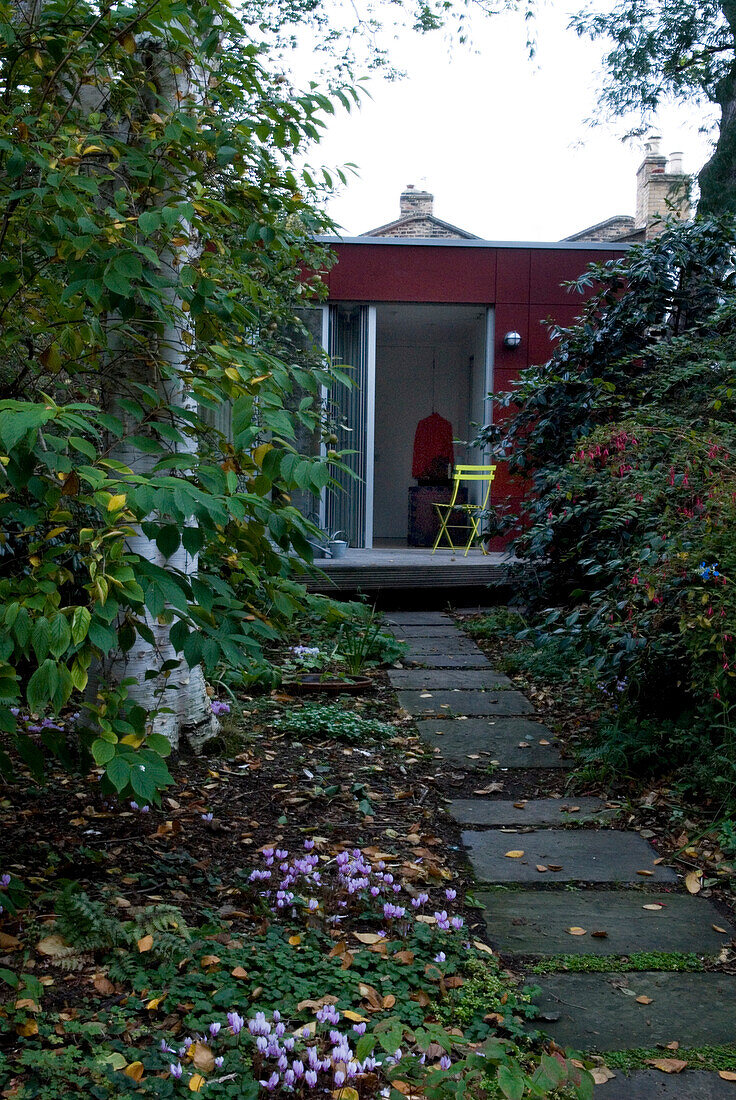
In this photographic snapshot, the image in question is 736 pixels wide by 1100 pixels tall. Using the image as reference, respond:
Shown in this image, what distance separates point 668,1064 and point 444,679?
10.9ft

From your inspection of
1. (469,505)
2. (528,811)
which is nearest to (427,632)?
(469,505)

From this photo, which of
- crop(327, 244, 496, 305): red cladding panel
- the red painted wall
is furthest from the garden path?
crop(327, 244, 496, 305): red cladding panel

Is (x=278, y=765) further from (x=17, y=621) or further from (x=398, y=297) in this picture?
(x=398, y=297)

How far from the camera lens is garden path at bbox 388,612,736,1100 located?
1.91 meters

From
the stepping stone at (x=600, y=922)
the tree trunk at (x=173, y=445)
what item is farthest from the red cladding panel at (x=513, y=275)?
the stepping stone at (x=600, y=922)

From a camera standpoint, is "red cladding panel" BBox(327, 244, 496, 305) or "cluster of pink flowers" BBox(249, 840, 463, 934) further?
"red cladding panel" BBox(327, 244, 496, 305)

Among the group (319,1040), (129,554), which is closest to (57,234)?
(129,554)

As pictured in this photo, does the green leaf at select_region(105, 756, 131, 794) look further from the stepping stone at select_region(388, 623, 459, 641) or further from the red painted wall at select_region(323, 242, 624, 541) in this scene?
the red painted wall at select_region(323, 242, 624, 541)

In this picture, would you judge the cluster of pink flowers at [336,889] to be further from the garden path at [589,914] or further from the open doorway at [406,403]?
the open doorway at [406,403]

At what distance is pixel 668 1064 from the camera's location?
180cm

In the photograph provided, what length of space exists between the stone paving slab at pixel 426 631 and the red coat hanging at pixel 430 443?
6.23 m

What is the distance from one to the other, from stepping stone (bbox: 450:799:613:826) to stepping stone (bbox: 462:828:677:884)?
92mm

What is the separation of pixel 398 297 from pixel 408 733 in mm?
6288

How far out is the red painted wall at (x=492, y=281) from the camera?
9320mm
